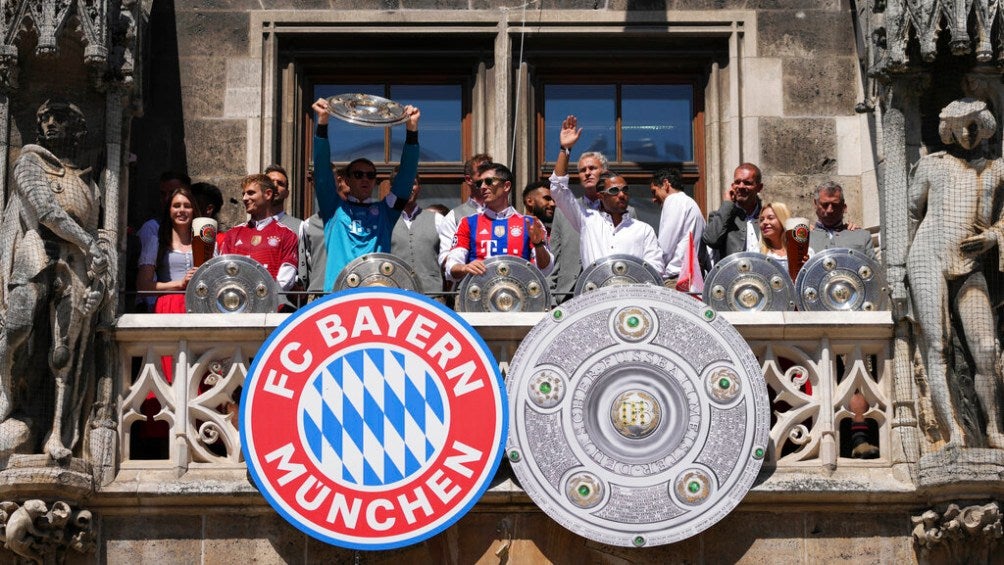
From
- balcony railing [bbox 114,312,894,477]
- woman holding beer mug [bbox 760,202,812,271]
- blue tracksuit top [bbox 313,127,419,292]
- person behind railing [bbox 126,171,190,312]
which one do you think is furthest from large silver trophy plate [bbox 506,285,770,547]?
person behind railing [bbox 126,171,190,312]

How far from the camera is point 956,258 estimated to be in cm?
1612

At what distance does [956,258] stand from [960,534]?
168 cm

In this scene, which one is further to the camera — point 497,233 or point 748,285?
point 497,233

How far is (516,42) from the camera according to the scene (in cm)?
1911

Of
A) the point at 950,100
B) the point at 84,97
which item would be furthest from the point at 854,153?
the point at 84,97

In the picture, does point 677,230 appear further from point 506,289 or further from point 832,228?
point 506,289

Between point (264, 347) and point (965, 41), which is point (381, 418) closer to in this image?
point (264, 347)

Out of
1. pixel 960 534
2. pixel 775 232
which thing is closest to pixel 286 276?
pixel 775 232

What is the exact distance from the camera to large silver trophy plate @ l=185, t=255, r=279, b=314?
16.2m

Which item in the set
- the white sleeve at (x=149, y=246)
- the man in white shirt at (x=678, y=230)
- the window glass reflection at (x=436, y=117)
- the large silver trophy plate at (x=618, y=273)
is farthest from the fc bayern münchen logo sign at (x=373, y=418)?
the window glass reflection at (x=436, y=117)

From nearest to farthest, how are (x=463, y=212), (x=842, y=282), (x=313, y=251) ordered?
(x=842, y=282) → (x=313, y=251) → (x=463, y=212)

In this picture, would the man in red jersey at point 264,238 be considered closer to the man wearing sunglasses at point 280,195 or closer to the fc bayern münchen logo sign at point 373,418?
the man wearing sunglasses at point 280,195

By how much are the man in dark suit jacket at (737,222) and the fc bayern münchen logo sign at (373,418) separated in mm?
2063

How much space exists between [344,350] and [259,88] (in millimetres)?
3605
